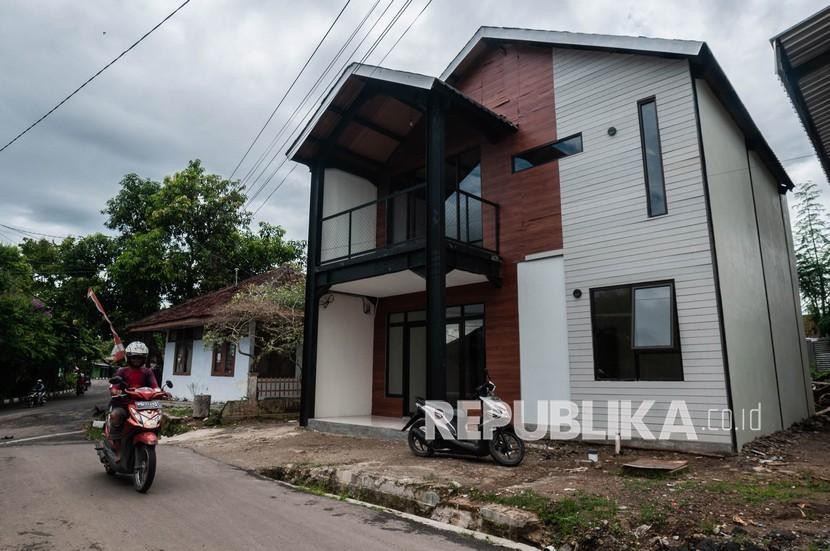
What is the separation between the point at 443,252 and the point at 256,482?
4.65m

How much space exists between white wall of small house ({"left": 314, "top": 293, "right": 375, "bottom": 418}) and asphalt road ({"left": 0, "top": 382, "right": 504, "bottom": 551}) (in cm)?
465

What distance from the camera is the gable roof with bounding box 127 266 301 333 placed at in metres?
17.8

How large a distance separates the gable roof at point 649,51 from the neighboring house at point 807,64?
7.43ft

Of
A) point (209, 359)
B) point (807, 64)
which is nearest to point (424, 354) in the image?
point (807, 64)

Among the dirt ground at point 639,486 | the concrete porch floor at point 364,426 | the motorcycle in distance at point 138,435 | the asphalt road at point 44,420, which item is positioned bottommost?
the asphalt road at point 44,420

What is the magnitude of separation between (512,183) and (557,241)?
1.69 m

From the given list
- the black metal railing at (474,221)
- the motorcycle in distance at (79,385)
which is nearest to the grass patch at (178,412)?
the black metal railing at (474,221)

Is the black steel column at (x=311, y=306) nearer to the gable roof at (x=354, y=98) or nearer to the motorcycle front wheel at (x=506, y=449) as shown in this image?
the gable roof at (x=354, y=98)

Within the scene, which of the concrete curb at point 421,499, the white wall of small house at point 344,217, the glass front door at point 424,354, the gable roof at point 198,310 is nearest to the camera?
the concrete curb at point 421,499

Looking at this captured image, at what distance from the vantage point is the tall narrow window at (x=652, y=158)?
8.45 metres

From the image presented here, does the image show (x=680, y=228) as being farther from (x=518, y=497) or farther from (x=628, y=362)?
(x=518, y=497)

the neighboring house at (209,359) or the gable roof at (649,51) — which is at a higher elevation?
the gable roof at (649,51)

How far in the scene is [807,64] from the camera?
17.1ft

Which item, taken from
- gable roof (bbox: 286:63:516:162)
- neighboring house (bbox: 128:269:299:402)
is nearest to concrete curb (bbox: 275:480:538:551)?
gable roof (bbox: 286:63:516:162)
